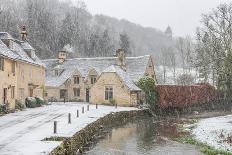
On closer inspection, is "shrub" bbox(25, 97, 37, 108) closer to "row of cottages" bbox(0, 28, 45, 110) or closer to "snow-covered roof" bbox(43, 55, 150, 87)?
"row of cottages" bbox(0, 28, 45, 110)

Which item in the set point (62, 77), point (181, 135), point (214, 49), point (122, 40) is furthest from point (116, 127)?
point (122, 40)

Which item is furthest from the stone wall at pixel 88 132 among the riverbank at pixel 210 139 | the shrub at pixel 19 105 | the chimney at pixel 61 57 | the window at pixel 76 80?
the chimney at pixel 61 57

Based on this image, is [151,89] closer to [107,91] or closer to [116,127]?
[107,91]

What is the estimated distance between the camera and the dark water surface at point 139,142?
99.6ft

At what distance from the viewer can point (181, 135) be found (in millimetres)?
39500

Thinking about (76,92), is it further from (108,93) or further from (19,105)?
(19,105)

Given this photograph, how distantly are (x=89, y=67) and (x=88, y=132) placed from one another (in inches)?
1892

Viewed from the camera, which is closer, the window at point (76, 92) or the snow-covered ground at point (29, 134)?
the snow-covered ground at point (29, 134)

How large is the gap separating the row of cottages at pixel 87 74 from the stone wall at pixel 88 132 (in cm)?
1157

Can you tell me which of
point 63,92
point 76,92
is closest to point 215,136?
point 76,92

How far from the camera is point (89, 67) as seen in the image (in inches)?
3278

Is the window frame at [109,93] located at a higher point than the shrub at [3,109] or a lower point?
higher

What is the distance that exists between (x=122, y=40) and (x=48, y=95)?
50137 mm

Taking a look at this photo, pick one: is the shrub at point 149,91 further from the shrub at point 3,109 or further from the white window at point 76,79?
the shrub at point 3,109
